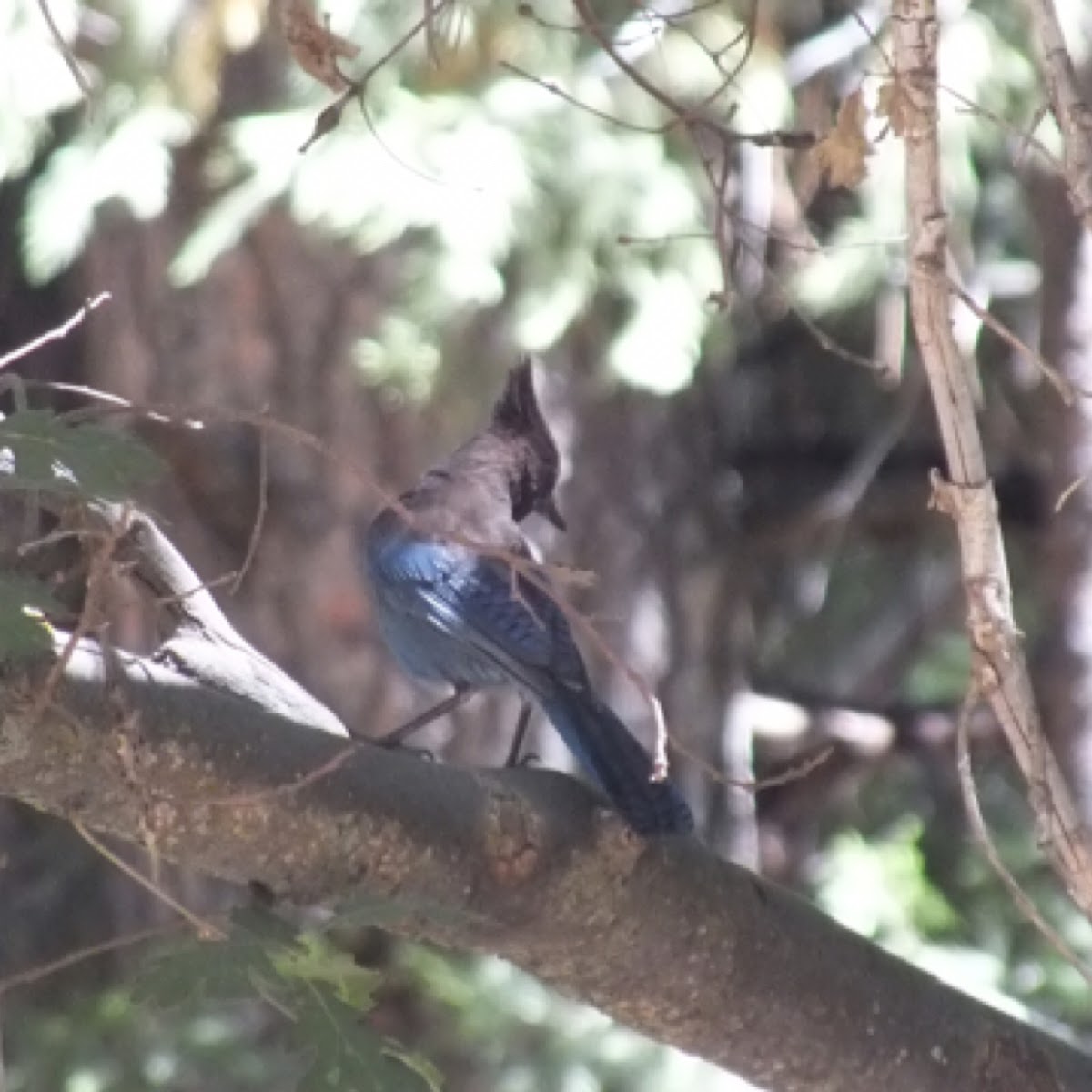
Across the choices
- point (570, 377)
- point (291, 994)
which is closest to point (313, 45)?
point (291, 994)

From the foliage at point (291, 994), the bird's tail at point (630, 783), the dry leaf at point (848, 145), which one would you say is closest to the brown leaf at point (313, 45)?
the dry leaf at point (848, 145)

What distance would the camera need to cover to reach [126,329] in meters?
3.73

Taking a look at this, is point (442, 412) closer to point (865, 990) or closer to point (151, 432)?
point (151, 432)

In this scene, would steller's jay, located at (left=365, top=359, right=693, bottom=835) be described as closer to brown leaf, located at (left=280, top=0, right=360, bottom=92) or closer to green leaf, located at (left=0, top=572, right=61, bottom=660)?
brown leaf, located at (left=280, top=0, right=360, bottom=92)

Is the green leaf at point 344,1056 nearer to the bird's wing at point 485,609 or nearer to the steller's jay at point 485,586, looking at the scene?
the steller's jay at point 485,586

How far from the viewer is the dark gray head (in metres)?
2.69

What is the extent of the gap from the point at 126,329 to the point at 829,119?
113cm

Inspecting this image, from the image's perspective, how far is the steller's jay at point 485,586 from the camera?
2.45m

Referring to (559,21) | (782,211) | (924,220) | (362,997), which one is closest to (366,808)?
(362,997)

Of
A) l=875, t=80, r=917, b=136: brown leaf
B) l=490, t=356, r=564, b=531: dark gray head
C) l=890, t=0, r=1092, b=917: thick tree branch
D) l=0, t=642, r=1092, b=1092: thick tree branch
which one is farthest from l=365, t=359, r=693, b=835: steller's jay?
l=875, t=80, r=917, b=136: brown leaf

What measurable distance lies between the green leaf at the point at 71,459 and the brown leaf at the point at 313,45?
509 mm

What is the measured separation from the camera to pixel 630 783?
2146 mm

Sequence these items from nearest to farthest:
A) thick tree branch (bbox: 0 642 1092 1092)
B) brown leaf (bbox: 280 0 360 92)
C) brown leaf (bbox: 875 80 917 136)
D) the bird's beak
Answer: thick tree branch (bbox: 0 642 1092 1092)
brown leaf (bbox: 875 80 917 136)
brown leaf (bbox: 280 0 360 92)
the bird's beak

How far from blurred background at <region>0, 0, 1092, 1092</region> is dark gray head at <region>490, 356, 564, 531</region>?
0.30 m
